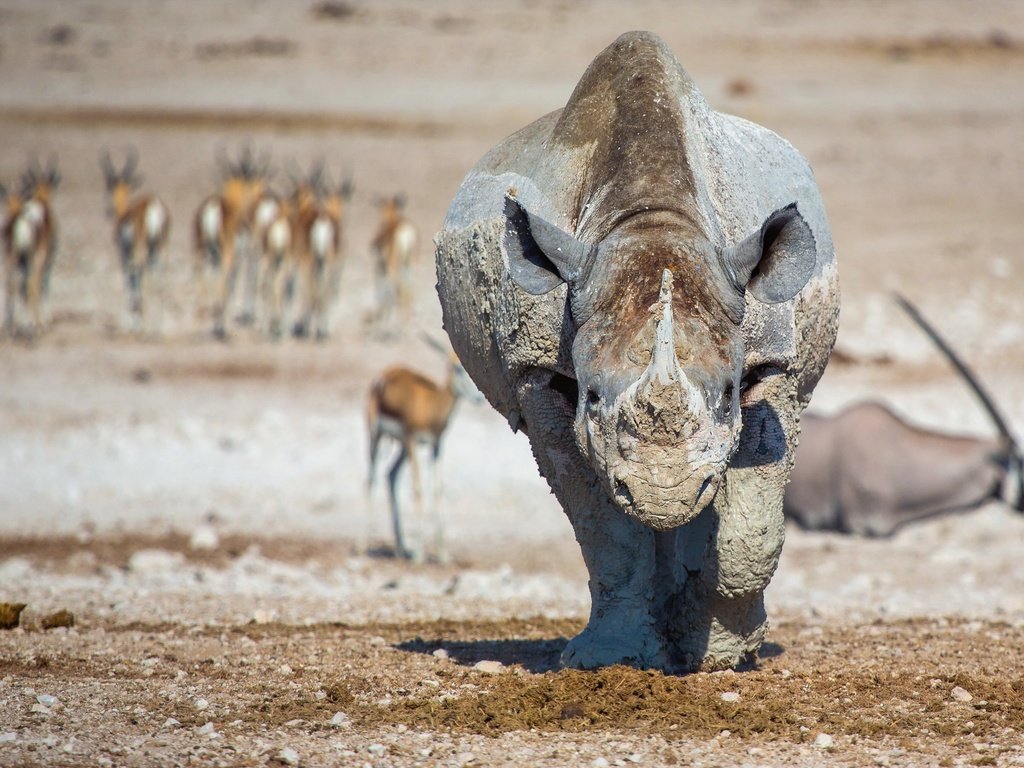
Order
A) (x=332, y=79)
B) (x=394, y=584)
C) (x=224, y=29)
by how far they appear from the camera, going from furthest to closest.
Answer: (x=224, y=29)
(x=332, y=79)
(x=394, y=584)

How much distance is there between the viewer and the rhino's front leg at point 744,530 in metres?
5.93

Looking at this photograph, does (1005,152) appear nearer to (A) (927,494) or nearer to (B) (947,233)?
(B) (947,233)

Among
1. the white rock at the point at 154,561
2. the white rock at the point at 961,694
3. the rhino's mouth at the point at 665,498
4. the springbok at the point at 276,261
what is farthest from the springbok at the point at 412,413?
the springbok at the point at 276,261

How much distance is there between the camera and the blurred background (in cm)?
1350

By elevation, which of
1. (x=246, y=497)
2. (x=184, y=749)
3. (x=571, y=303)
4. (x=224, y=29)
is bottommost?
(x=246, y=497)

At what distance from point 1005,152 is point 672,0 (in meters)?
21.2

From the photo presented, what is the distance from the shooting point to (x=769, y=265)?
523cm

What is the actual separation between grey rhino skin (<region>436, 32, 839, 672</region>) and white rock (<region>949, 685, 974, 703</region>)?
80 centimetres

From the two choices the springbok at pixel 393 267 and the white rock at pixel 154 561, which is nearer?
the white rock at pixel 154 561

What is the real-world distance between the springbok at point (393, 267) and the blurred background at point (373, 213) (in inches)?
10.7

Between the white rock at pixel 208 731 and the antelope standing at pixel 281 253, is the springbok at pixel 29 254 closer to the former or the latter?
the antelope standing at pixel 281 253

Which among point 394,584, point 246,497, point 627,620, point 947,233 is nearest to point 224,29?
point 947,233

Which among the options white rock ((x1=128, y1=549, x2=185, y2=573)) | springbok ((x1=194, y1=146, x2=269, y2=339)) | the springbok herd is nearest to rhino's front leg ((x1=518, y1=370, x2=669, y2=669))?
white rock ((x1=128, y1=549, x2=185, y2=573))

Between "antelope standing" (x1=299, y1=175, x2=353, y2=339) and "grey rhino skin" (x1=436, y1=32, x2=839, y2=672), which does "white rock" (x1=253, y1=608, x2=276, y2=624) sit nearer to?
"grey rhino skin" (x1=436, y1=32, x2=839, y2=672)
